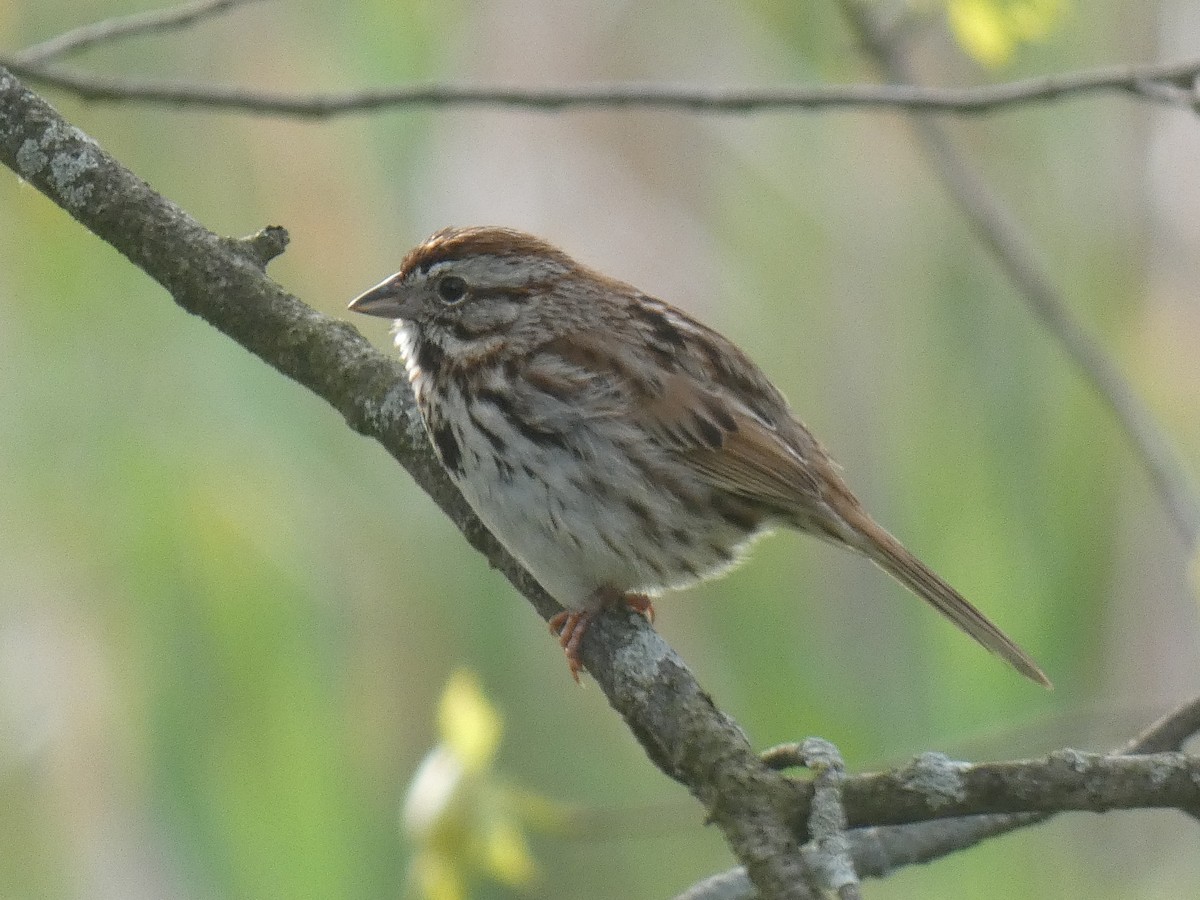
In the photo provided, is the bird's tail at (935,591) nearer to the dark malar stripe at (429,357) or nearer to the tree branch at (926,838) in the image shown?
the tree branch at (926,838)

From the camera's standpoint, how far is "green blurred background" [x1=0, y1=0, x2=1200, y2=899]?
339 centimetres

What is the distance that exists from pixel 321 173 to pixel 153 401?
2.53 ft

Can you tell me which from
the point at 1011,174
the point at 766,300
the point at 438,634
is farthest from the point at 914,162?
the point at 438,634

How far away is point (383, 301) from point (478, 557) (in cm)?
85

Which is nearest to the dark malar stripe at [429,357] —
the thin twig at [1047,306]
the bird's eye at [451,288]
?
the bird's eye at [451,288]

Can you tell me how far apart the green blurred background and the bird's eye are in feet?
2.39

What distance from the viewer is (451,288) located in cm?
302

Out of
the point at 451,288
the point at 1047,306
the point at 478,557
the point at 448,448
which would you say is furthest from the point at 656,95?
the point at 478,557

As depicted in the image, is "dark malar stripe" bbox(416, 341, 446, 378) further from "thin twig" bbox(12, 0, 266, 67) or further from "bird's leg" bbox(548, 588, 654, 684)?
"thin twig" bbox(12, 0, 266, 67)

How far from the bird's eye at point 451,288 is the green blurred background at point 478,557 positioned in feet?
2.39

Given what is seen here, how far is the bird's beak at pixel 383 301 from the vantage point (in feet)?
9.86

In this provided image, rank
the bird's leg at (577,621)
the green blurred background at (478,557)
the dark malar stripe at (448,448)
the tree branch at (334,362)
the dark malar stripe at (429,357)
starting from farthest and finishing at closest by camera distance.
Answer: the green blurred background at (478,557), the dark malar stripe at (429,357), the dark malar stripe at (448,448), the bird's leg at (577,621), the tree branch at (334,362)

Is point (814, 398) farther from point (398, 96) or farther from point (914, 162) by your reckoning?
point (398, 96)

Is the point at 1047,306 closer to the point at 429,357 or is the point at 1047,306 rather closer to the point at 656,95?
the point at 656,95
